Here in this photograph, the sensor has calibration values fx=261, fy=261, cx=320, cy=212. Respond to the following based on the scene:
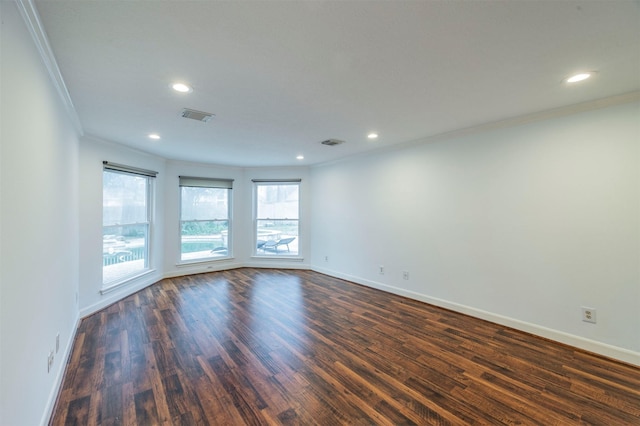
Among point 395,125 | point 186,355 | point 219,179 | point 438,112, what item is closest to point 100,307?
point 186,355

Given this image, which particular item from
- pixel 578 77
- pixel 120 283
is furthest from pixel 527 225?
pixel 120 283

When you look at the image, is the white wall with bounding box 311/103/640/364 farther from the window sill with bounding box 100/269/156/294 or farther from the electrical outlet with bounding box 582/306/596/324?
the window sill with bounding box 100/269/156/294

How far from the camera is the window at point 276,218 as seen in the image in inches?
245

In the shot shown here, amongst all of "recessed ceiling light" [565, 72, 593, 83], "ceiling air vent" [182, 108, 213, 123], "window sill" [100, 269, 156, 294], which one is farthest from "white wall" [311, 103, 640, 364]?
"window sill" [100, 269, 156, 294]

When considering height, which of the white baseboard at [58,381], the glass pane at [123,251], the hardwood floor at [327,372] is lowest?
the hardwood floor at [327,372]

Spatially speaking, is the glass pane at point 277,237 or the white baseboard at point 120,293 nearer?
the white baseboard at point 120,293

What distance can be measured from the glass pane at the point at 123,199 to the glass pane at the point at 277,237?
243 cm

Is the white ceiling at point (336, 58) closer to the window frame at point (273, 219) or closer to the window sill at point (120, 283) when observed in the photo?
the window sill at point (120, 283)

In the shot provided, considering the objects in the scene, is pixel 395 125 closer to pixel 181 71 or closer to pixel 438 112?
pixel 438 112

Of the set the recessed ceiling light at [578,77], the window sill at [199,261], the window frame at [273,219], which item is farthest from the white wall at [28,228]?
the window frame at [273,219]

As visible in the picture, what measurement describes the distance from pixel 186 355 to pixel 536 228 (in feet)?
12.9

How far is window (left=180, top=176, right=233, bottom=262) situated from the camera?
562 cm

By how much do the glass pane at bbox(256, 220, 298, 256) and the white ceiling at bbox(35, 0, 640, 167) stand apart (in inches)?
136

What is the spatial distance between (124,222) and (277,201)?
300cm
